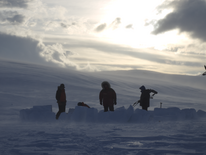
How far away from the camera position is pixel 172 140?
181 inches

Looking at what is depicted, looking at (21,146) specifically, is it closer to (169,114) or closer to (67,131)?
(67,131)

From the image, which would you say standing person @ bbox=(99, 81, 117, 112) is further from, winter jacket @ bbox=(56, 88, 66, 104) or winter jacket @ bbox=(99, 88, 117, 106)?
winter jacket @ bbox=(56, 88, 66, 104)

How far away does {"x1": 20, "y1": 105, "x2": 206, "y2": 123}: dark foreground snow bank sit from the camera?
7.16 m

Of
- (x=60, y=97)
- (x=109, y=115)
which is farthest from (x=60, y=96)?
(x=109, y=115)

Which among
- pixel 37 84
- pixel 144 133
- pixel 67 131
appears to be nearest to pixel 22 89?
pixel 37 84

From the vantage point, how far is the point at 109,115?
23.5ft

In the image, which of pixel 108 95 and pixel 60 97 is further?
pixel 60 97

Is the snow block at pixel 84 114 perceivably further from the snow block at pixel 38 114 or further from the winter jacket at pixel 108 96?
the snow block at pixel 38 114

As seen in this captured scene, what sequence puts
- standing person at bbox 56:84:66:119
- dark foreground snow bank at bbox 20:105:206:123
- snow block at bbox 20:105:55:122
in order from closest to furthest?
dark foreground snow bank at bbox 20:105:206:123 < standing person at bbox 56:84:66:119 < snow block at bbox 20:105:55:122

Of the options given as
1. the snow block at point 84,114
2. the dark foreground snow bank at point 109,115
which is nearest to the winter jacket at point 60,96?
the dark foreground snow bank at point 109,115

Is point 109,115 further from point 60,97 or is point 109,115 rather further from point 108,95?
point 60,97

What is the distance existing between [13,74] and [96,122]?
16.2 m

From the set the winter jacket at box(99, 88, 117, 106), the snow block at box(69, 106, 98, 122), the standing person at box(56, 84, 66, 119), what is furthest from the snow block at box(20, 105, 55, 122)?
the winter jacket at box(99, 88, 117, 106)

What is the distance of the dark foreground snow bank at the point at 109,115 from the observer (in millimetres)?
7156
